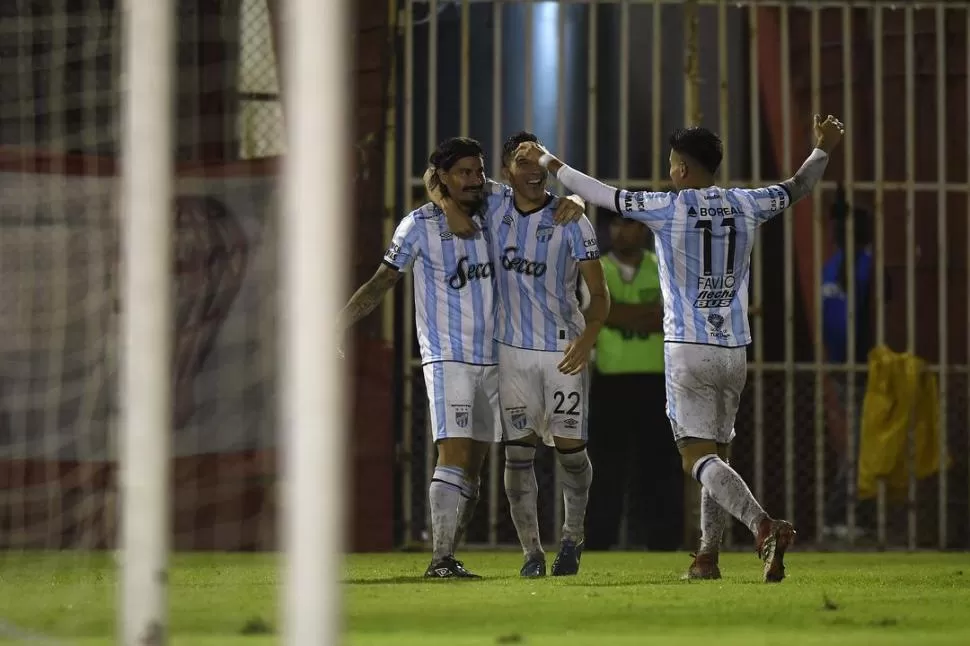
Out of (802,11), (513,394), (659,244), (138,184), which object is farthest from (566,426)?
(802,11)

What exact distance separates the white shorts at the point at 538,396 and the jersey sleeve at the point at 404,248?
58 cm

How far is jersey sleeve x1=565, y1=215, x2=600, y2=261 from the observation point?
844cm

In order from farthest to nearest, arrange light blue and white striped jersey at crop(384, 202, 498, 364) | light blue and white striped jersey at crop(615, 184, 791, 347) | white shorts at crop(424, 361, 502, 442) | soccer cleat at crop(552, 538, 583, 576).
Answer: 1. soccer cleat at crop(552, 538, 583, 576)
2. light blue and white striped jersey at crop(384, 202, 498, 364)
3. white shorts at crop(424, 361, 502, 442)
4. light blue and white striped jersey at crop(615, 184, 791, 347)

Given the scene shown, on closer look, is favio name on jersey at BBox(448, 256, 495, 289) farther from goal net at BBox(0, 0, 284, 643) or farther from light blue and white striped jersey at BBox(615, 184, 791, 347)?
goal net at BBox(0, 0, 284, 643)

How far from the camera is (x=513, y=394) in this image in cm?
838

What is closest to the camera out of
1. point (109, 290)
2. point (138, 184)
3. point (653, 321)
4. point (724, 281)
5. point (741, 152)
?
point (138, 184)

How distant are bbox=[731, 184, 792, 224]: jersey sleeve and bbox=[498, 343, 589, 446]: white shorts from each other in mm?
1054

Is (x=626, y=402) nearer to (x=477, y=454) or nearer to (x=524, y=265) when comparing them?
(x=477, y=454)

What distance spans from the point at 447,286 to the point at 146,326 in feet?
12.4

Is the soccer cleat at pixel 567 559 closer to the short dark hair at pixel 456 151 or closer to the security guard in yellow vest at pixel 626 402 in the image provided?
the short dark hair at pixel 456 151

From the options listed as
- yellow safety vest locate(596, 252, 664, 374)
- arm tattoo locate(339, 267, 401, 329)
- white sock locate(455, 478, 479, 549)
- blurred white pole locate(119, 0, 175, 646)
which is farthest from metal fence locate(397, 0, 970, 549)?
blurred white pole locate(119, 0, 175, 646)

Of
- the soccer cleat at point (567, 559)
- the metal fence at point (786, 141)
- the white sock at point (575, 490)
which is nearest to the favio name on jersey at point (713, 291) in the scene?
the white sock at point (575, 490)

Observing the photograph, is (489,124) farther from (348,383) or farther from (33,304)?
(33,304)

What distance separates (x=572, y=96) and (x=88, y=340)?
12.2 feet
